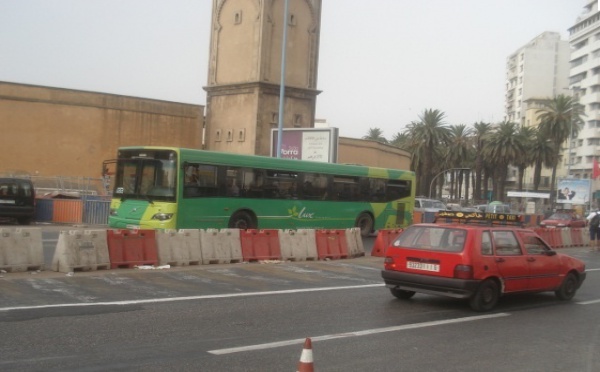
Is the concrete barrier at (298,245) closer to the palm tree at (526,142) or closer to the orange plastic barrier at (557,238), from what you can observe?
the orange plastic barrier at (557,238)

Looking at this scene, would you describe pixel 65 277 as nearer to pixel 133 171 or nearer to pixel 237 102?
pixel 133 171

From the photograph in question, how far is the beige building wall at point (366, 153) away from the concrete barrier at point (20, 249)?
36.0 m

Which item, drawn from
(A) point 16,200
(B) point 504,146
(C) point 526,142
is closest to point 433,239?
(A) point 16,200

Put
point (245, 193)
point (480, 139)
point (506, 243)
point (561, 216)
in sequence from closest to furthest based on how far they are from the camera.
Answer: point (506, 243) < point (245, 193) < point (561, 216) < point (480, 139)

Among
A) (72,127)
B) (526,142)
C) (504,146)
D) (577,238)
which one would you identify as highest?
(526,142)

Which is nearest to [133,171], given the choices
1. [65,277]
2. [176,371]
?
[65,277]

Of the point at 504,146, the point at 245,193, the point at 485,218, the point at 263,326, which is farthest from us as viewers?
the point at 504,146

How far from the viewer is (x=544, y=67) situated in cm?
11569

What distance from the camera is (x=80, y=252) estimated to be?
42.0 ft

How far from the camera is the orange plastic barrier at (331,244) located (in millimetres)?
17797

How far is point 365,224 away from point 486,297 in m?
14.8

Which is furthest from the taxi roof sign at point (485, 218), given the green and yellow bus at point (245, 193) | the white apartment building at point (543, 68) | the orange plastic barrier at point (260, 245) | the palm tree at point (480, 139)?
the white apartment building at point (543, 68)

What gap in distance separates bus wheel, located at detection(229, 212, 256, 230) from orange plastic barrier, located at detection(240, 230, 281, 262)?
334 centimetres

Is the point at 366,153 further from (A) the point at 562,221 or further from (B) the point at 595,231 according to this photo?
(B) the point at 595,231
